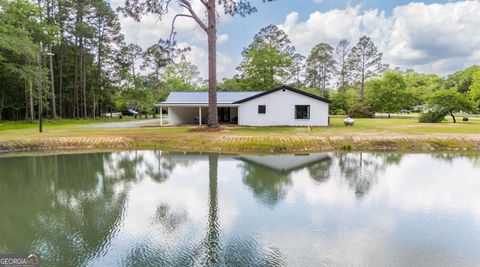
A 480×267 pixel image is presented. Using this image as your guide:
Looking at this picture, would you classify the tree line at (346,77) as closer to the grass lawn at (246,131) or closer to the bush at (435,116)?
the bush at (435,116)

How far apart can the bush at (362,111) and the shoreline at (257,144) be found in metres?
20.4

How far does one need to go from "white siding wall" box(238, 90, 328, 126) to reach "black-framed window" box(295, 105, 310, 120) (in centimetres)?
21

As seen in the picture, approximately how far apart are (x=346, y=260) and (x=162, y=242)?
101 inches

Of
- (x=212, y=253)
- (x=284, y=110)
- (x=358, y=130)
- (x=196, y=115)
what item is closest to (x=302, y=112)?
(x=284, y=110)

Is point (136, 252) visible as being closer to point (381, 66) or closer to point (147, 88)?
point (147, 88)

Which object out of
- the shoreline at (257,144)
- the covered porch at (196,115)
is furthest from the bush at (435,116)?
the covered porch at (196,115)

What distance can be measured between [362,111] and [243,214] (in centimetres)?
3356

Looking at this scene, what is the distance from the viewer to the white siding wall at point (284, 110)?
2212cm

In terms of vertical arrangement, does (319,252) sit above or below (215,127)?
below

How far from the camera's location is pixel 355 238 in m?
4.87

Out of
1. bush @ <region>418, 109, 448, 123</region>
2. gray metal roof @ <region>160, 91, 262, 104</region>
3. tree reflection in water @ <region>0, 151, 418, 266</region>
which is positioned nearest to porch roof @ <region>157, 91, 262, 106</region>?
gray metal roof @ <region>160, 91, 262, 104</region>

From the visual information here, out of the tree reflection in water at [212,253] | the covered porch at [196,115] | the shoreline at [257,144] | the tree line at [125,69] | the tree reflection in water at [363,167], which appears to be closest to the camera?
the tree reflection in water at [212,253]

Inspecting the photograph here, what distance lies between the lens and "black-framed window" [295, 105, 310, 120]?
22.3 metres

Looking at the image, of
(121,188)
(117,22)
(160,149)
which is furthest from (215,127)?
(117,22)
